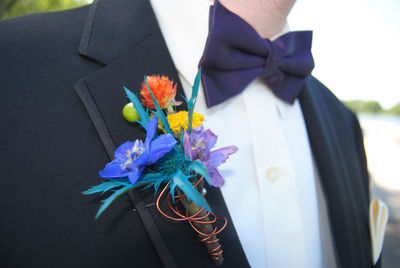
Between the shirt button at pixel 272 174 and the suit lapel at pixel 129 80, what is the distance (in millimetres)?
265

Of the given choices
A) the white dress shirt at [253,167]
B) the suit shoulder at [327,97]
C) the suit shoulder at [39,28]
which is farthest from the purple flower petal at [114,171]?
the suit shoulder at [327,97]

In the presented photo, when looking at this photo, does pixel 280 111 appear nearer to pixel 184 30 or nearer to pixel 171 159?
pixel 184 30

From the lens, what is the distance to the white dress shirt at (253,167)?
3.11 ft

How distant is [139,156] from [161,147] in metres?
0.05

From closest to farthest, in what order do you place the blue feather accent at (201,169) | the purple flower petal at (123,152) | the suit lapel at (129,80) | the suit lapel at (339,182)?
the blue feather accent at (201,169) < the purple flower petal at (123,152) < the suit lapel at (129,80) < the suit lapel at (339,182)

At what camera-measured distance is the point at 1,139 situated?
0.74 meters

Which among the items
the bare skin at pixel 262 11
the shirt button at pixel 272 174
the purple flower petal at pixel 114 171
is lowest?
the shirt button at pixel 272 174

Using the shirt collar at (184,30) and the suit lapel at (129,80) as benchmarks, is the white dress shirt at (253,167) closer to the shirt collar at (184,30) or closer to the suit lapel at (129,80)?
the shirt collar at (184,30)

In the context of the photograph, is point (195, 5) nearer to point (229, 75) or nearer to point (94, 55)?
point (229, 75)

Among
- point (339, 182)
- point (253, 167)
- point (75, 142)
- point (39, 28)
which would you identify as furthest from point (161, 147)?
point (339, 182)

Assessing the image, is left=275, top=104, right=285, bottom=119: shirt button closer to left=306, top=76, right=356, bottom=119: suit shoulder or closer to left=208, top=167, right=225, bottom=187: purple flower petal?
left=306, top=76, right=356, bottom=119: suit shoulder

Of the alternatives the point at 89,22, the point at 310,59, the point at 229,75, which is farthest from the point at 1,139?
the point at 310,59

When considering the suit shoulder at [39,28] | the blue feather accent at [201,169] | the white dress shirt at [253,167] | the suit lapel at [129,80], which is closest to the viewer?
the blue feather accent at [201,169]

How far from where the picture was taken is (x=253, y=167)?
3.34ft
